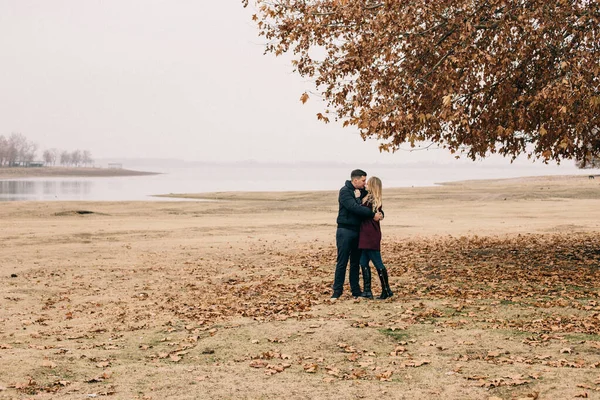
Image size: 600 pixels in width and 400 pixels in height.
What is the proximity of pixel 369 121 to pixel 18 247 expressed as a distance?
17.4 metres

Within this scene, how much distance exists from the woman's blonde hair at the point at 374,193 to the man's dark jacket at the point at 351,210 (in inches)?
7.2

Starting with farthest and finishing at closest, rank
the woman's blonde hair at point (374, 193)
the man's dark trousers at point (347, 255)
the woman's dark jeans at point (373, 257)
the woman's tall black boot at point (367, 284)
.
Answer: the woman's tall black boot at point (367, 284), the man's dark trousers at point (347, 255), the woman's dark jeans at point (373, 257), the woman's blonde hair at point (374, 193)

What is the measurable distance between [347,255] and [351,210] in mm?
1332

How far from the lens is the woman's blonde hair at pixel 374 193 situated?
13648mm

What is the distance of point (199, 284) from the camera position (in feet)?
61.2

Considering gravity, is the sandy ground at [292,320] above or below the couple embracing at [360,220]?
below

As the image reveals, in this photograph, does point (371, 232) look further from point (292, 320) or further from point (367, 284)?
point (292, 320)

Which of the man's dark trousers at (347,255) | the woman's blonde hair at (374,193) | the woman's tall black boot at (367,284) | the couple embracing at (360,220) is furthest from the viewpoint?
the woman's tall black boot at (367,284)

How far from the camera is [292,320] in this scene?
44.5 ft

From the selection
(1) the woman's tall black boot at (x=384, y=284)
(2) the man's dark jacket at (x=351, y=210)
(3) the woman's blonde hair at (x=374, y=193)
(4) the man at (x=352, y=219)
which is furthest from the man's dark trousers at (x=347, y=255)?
(3) the woman's blonde hair at (x=374, y=193)

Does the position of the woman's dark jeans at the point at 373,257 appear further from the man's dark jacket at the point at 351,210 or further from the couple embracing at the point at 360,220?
the man's dark jacket at the point at 351,210

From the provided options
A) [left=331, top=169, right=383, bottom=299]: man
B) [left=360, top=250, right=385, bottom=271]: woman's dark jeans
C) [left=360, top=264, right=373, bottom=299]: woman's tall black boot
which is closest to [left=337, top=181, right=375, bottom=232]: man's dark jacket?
[left=331, top=169, right=383, bottom=299]: man

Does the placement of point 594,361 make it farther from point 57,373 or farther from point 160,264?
point 160,264

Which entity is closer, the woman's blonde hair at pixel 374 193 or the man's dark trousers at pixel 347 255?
the woman's blonde hair at pixel 374 193
